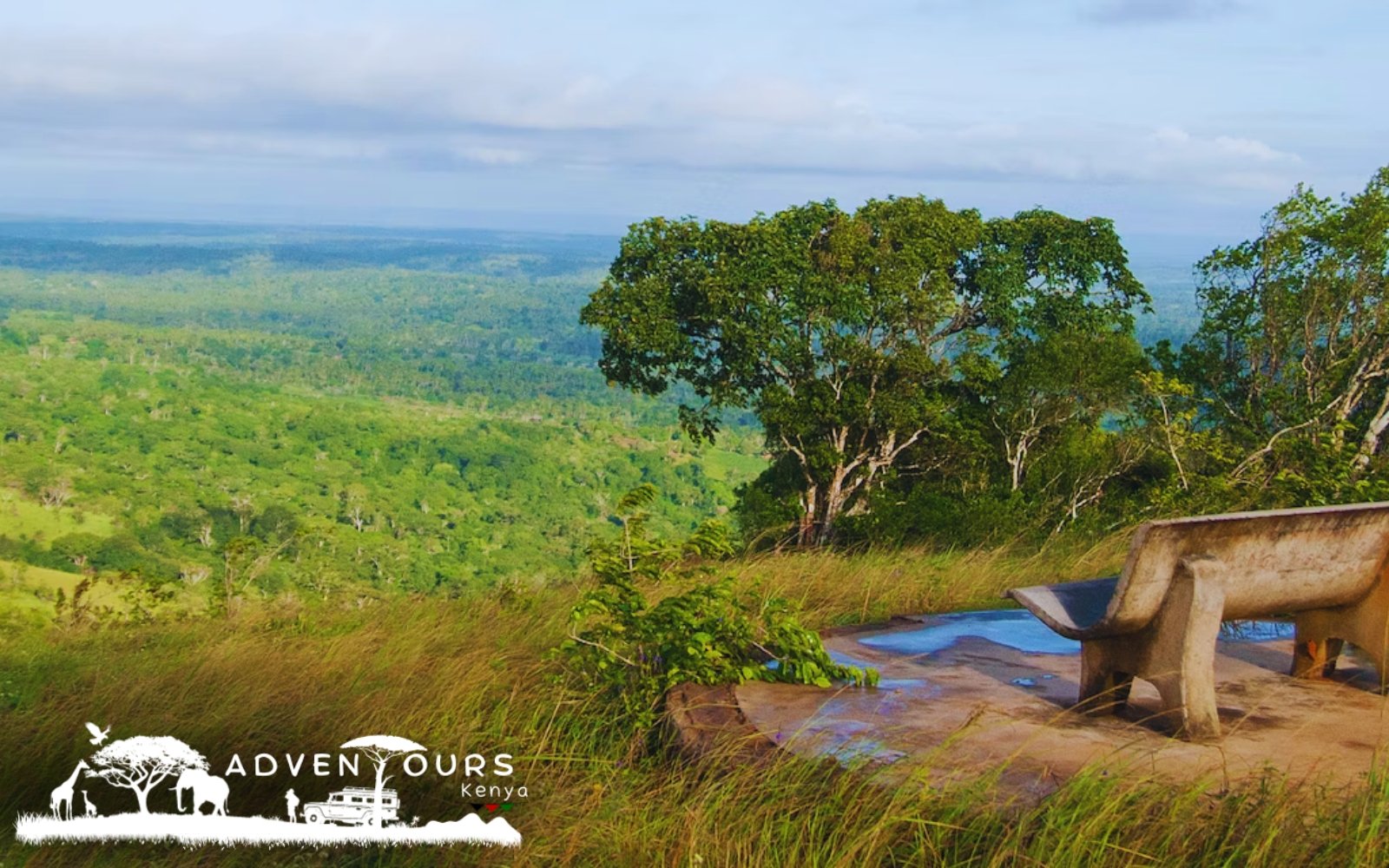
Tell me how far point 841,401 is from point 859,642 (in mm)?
10885

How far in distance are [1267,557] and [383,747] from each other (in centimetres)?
299

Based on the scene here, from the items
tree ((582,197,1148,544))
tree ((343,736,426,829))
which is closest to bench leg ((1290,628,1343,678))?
tree ((343,736,426,829))

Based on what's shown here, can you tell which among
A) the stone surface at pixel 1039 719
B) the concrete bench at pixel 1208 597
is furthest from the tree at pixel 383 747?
the concrete bench at pixel 1208 597

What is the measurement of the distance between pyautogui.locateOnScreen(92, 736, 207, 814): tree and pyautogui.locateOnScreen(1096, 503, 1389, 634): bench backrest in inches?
115

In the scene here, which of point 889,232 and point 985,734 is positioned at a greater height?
point 889,232

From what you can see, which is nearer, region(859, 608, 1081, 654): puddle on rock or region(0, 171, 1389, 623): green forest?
region(859, 608, 1081, 654): puddle on rock

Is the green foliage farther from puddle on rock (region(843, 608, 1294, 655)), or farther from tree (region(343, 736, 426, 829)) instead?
tree (region(343, 736, 426, 829))

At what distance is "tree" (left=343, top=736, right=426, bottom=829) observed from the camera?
377 centimetres

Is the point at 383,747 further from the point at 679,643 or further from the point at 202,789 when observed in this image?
the point at 679,643

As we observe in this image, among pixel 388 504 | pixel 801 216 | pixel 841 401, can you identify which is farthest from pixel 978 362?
pixel 388 504

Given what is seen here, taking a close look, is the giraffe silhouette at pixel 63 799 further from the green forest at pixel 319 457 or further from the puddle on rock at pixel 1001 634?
the green forest at pixel 319 457

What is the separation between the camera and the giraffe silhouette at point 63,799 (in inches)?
134

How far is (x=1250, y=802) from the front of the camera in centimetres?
327

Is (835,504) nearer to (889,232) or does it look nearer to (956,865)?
(889,232)
